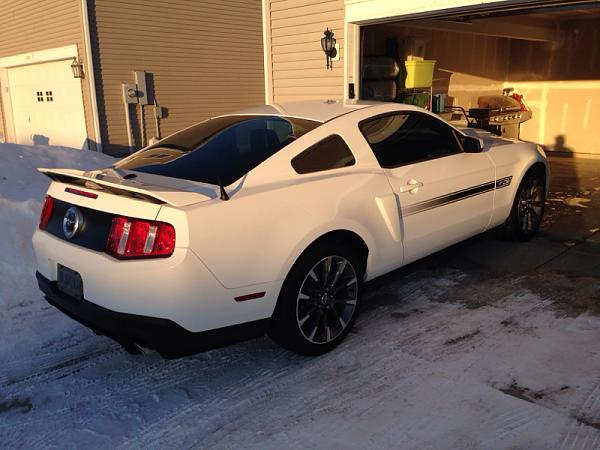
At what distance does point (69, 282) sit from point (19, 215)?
3.07 meters

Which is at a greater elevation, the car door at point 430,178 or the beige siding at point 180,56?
the beige siding at point 180,56

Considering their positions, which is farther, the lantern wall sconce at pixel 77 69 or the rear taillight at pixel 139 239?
the lantern wall sconce at pixel 77 69

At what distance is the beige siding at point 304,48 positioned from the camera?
8.08m

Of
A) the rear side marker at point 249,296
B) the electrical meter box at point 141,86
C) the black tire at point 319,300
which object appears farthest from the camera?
the electrical meter box at point 141,86

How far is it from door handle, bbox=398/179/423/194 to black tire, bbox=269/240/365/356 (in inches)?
24.8

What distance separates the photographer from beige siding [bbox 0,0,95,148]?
516 inches

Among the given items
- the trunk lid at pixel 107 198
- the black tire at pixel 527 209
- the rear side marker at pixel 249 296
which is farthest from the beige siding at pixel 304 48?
the rear side marker at pixel 249 296

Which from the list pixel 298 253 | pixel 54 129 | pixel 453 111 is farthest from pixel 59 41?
pixel 298 253

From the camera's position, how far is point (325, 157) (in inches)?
140

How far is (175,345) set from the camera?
2775 mm

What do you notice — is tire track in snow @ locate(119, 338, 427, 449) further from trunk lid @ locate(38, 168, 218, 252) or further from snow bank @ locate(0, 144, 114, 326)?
snow bank @ locate(0, 144, 114, 326)

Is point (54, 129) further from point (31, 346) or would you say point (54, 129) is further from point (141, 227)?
point (141, 227)

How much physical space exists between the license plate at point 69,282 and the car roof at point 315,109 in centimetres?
180

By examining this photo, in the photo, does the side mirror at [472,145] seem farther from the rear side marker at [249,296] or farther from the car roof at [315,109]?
the rear side marker at [249,296]
